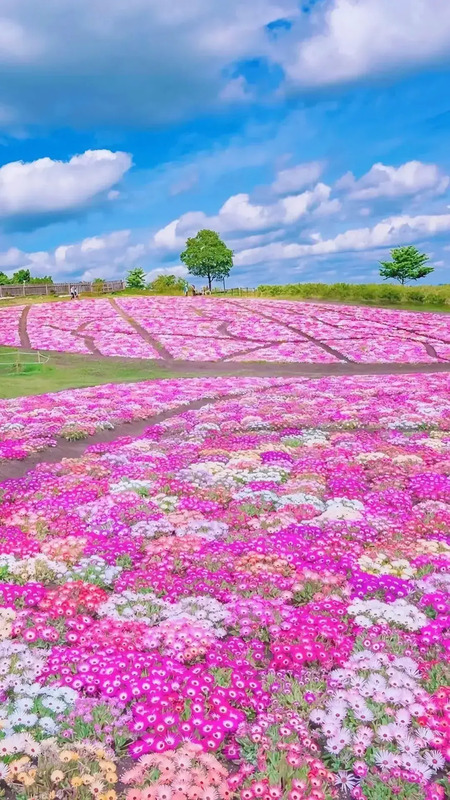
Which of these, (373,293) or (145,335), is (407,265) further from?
(145,335)

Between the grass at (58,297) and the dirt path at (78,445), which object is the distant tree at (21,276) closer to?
the grass at (58,297)

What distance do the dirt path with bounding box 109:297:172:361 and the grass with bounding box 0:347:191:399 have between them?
139 inches

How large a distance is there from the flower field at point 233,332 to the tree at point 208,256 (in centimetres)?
5085

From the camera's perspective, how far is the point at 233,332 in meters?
58.2

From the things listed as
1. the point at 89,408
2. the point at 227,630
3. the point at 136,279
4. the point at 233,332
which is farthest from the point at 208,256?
the point at 227,630

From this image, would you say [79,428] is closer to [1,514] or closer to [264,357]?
[1,514]

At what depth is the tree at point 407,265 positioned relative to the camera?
358 ft

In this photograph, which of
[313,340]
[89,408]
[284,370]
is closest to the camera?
[89,408]

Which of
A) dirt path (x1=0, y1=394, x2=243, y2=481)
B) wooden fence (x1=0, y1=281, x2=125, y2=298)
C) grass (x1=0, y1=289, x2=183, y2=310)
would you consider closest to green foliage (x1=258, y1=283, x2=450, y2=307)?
grass (x1=0, y1=289, x2=183, y2=310)

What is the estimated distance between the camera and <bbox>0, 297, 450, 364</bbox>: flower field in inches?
1870

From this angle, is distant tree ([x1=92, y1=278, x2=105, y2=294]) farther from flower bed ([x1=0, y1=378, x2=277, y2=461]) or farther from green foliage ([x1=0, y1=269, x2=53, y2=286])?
flower bed ([x1=0, y1=378, x2=277, y2=461])

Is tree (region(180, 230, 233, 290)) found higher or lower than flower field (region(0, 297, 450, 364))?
higher

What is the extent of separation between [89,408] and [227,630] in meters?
18.5

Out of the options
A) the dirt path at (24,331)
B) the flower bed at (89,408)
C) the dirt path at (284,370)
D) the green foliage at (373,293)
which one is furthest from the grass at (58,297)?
the flower bed at (89,408)
